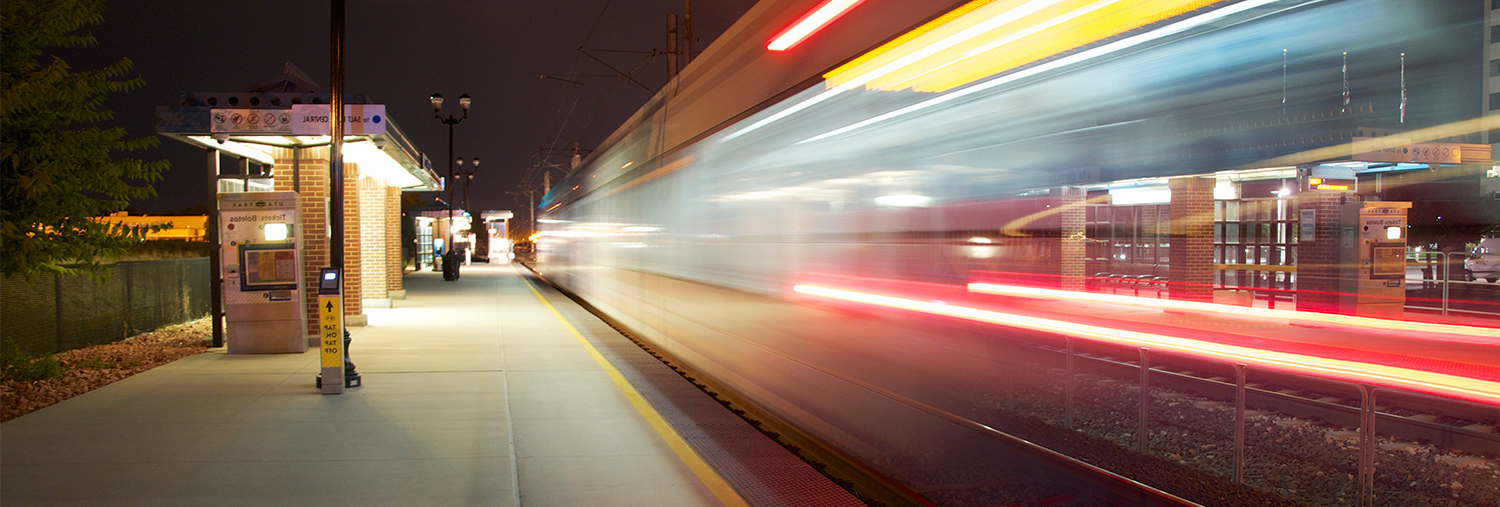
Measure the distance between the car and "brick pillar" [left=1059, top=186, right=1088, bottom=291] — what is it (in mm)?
1187

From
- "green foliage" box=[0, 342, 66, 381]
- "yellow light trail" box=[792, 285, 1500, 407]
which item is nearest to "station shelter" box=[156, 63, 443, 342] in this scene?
"green foliage" box=[0, 342, 66, 381]

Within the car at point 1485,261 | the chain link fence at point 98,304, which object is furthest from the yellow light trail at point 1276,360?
the chain link fence at point 98,304

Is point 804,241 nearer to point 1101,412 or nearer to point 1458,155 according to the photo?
point 1458,155

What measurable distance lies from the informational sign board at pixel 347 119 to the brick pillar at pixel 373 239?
6.49m

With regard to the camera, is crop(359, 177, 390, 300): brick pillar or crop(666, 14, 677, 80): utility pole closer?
crop(359, 177, 390, 300): brick pillar

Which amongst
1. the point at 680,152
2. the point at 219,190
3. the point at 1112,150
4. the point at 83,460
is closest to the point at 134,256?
the point at 219,190

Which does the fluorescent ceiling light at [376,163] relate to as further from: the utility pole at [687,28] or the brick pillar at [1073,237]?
the brick pillar at [1073,237]

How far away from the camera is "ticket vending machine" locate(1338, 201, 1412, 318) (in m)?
2.51

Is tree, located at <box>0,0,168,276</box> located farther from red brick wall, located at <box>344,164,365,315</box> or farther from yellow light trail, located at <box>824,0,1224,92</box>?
yellow light trail, located at <box>824,0,1224,92</box>

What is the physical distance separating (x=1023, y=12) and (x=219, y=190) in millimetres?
11427

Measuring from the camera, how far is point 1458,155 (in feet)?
7.40

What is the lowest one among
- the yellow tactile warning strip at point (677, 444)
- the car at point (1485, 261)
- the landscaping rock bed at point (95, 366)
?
the yellow tactile warning strip at point (677, 444)

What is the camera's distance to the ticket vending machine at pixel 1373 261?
2506 millimetres

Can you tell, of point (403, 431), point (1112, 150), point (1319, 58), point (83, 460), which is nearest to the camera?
point (1319, 58)
